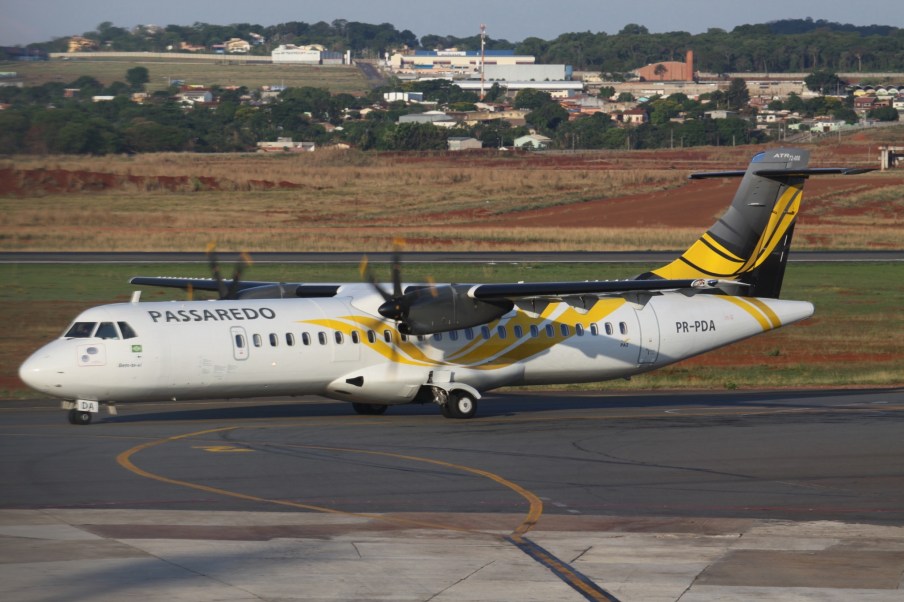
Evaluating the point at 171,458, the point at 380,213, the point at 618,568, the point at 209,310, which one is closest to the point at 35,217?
the point at 380,213

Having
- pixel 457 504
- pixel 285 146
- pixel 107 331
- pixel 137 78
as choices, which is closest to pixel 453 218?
pixel 285 146

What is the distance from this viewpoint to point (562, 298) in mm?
27422

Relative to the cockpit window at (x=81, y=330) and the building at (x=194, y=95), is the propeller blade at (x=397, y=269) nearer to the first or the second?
the cockpit window at (x=81, y=330)

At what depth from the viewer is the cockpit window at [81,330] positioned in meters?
24.1

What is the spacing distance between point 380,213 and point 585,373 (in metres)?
57.3

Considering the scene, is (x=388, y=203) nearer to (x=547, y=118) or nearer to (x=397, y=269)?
(x=397, y=269)

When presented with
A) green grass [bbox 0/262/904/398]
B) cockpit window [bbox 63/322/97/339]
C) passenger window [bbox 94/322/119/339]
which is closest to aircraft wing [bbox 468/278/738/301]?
passenger window [bbox 94/322/119/339]

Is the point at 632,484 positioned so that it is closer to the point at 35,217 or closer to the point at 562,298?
the point at 562,298

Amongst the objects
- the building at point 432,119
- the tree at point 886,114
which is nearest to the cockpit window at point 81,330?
the building at point 432,119

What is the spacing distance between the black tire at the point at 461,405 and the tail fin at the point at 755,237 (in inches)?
225

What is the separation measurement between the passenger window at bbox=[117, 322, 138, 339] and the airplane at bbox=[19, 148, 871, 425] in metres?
0.04

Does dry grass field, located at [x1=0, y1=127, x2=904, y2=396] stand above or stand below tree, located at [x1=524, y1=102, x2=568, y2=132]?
below

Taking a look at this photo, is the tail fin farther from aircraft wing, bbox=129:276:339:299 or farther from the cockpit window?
the cockpit window

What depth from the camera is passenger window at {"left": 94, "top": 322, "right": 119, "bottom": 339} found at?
2406 centimetres
